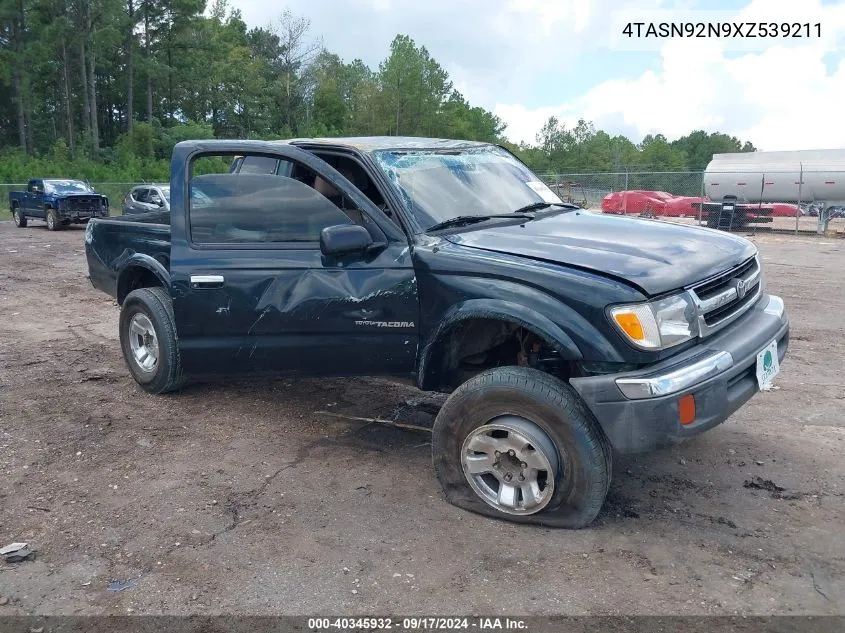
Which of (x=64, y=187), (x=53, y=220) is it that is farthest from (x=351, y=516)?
(x=64, y=187)

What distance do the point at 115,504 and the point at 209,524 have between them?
0.60 meters

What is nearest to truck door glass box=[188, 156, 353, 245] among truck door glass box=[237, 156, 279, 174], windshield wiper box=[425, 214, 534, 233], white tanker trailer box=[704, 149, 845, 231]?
truck door glass box=[237, 156, 279, 174]

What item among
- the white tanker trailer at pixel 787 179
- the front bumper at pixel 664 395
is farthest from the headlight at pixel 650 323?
the white tanker trailer at pixel 787 179

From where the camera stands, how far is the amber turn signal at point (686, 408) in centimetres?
326

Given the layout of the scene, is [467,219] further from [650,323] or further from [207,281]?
[207,281]

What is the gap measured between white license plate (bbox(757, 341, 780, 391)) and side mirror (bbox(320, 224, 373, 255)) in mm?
2111

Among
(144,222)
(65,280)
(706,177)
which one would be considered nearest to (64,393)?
(144,222)

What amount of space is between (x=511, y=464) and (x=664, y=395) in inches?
32.6

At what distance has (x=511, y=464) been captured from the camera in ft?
11.9

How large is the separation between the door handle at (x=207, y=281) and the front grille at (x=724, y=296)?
270 centimetres

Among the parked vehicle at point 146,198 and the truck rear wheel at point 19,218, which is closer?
the parked vehicle at point 146,198

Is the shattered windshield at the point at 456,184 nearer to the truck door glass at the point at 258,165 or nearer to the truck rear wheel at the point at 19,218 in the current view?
the truck door glass at the point at 258,165

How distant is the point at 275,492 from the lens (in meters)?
4.03

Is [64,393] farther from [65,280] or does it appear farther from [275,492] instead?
[65,280]
